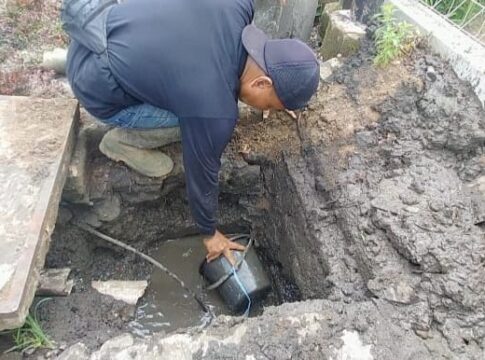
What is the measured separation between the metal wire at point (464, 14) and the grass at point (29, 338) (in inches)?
124

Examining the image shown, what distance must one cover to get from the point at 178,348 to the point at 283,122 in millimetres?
1810

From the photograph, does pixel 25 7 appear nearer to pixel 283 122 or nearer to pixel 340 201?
pixel 283 122

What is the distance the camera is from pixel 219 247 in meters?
3.36

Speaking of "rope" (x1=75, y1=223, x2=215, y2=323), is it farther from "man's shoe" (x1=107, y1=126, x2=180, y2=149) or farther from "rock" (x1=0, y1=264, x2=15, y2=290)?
"rock" (x1=0, y1=264, x2=15, y2=290)

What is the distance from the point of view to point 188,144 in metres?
2.68

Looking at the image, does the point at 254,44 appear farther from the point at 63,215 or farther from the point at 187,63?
the point at 63,215

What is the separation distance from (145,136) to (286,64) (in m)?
1.19

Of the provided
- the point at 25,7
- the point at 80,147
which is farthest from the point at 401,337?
the point at 25,7

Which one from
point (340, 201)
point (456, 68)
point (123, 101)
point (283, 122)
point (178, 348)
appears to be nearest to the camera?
point (178, 348)

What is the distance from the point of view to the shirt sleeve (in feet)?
8.52

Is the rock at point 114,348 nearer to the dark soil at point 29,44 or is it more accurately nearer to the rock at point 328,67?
the dark soil at point 29,44

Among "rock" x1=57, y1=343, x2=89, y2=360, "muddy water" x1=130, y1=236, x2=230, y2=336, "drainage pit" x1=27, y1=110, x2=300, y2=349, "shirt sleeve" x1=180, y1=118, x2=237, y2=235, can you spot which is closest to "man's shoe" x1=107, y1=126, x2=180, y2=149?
"drainage pit" x1=27, y1=110, x2=300, y2=349

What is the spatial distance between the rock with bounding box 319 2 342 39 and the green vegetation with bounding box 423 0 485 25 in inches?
27.1

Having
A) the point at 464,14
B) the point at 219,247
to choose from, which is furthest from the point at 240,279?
the point at 464,14
